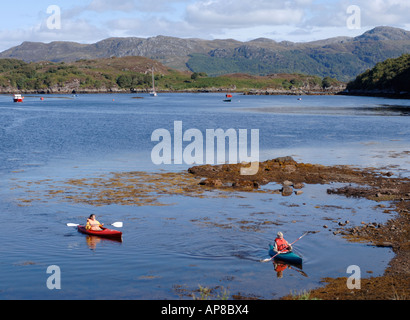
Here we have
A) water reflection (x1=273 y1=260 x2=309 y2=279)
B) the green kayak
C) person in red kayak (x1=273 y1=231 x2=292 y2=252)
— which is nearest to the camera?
water reflection (x1=273 y1=260 x2=309 y2=279)

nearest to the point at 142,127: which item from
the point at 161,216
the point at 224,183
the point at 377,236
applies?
the point at 224,183

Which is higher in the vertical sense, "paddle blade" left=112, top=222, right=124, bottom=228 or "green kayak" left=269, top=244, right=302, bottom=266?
"paddle blade" left=112, top=222, right=124, bottom=228

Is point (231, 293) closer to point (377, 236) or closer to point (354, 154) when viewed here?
point (377, 236)

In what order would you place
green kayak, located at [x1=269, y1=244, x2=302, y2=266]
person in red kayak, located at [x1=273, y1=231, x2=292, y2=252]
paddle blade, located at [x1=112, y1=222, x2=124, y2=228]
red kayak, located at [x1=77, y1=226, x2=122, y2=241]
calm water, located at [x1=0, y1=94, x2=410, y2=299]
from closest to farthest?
calm water, located at [x1=0, y1=94, x2=410, y2=299]
green kayak, located at [x1=269, y1=244, x2=302, y2=266]
person in red kayak, located at [x1=273, y1=231, x2=292, y2=252]
red kayak, located at [x1=77, y1=226, x2=122, y2=241]
paddle blade, located at [x1=112, y1=222, x2=124, y2=228]

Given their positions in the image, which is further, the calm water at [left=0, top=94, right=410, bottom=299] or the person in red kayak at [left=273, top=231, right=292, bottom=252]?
the person in red kayak at [left=273, top=231, right=292, bottom=252]

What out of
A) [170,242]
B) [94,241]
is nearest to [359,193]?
[170,242]

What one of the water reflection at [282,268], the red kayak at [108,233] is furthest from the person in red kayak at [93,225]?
the water reflection at [282,268]

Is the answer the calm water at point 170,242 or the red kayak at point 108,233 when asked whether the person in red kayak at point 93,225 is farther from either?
the calm water at point 170,242

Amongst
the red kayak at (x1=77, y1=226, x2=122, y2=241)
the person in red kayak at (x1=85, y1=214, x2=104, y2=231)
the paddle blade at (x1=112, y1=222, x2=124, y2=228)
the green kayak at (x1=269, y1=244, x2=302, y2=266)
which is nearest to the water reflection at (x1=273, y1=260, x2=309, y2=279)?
the green kayak at (x1=269, y1=244, x2=302, y2=266)

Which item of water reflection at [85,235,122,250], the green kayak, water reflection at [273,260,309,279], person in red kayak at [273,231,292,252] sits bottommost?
water reflection at [273,260,309,279]

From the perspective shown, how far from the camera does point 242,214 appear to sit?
118ft

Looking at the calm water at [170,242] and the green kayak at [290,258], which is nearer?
the calm water at [170,242]

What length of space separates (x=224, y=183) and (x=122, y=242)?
18.1m

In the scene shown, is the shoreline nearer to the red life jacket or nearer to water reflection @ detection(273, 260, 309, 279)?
water reflection @ detection(273, 260, 309, 279)
